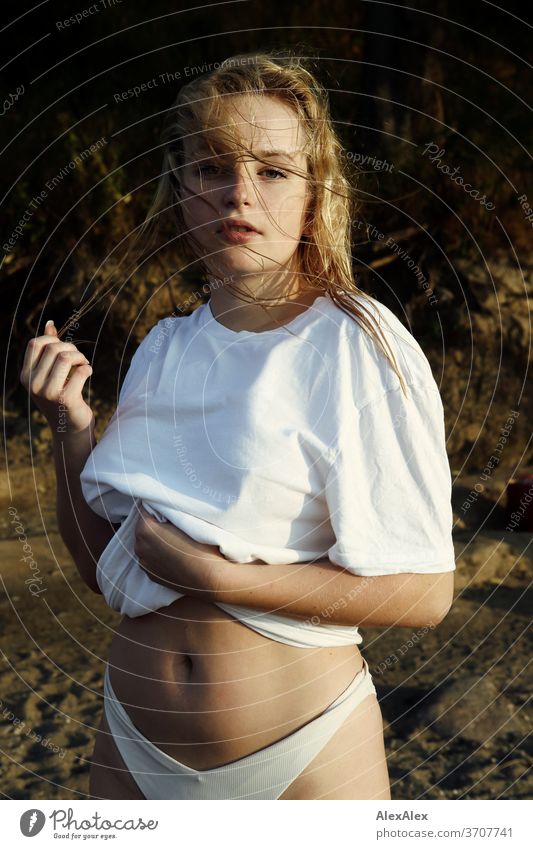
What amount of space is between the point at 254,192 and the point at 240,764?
0.73m

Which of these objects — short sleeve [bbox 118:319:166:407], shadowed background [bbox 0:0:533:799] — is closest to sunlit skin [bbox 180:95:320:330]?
short sleeve [bbox 118:319:166:407]

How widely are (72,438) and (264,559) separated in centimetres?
35

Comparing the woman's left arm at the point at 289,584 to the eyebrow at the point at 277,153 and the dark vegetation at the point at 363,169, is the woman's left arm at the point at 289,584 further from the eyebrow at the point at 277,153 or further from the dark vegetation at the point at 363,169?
the dark vegetation at the point at 363,169

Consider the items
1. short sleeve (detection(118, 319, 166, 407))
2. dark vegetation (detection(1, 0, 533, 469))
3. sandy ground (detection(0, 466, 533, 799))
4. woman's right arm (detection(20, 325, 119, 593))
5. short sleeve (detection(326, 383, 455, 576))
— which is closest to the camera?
short sleeve (detection(326, 383, 455, 576))

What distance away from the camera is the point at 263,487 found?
1.17 meters

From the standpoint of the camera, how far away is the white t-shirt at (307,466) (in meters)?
1.15

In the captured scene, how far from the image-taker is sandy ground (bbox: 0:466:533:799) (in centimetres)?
282

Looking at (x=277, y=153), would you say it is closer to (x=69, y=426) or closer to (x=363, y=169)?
(x=69, y=426)

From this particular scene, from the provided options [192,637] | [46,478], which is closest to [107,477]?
[192,637]

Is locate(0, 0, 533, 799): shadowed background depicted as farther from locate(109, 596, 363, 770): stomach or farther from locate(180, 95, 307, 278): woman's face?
locate(180, 95, 307, 278): woman's face

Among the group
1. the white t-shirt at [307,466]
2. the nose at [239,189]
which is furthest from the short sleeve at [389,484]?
the nose at [239,189]

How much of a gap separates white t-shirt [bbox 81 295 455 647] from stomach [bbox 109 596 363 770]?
1.0 inches

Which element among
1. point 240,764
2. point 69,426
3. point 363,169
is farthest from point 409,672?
point 363,169

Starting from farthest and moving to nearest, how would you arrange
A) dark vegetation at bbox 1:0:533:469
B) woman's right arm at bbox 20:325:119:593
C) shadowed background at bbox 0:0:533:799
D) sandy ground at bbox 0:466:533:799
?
dark vegetation at bbox 1:0:533:469 < shadowed background at bbox 0:0:533:799 < sandy ground at bbox 0:466:533:799 < woman's right arm at bbox 20:325:119:593
